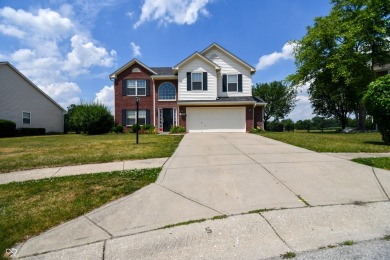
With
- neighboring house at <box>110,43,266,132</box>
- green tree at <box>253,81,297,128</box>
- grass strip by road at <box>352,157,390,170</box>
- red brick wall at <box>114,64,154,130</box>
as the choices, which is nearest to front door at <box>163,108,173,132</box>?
neighboring house at <box>110,43,266,132</box>

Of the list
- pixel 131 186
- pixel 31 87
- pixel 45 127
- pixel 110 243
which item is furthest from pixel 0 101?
pixel 110 243

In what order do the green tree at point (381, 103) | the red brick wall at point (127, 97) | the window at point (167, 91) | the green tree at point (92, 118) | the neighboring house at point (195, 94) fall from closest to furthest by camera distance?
the green tree at point (381, 103), the neighboring house at point (195, 94), the green tree at point (92, 118), the window at point (167, 91), the red brick wall at point (127, 97)

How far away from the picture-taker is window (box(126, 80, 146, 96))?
74.6 ft

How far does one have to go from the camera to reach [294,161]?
6.46 meters

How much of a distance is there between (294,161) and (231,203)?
11.1ft

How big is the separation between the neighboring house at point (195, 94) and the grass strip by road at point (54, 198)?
14.5 metres

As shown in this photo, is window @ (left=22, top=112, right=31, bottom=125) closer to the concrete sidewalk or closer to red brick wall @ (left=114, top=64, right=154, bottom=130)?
red brick wall @ (left=114, top=64, right=154, bottom=130)

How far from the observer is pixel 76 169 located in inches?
255

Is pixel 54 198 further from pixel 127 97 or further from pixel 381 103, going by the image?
pixel 127 97

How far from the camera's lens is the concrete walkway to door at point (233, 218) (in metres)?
2.72

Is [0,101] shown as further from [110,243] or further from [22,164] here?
[110,243]

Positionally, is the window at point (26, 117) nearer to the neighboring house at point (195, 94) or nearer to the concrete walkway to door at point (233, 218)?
the neighboring house at point (195, 94)

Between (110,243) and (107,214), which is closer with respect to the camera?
(110,243)

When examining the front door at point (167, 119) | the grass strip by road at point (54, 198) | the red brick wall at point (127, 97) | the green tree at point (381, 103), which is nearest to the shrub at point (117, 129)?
the red brick wall at point (127, 97)
